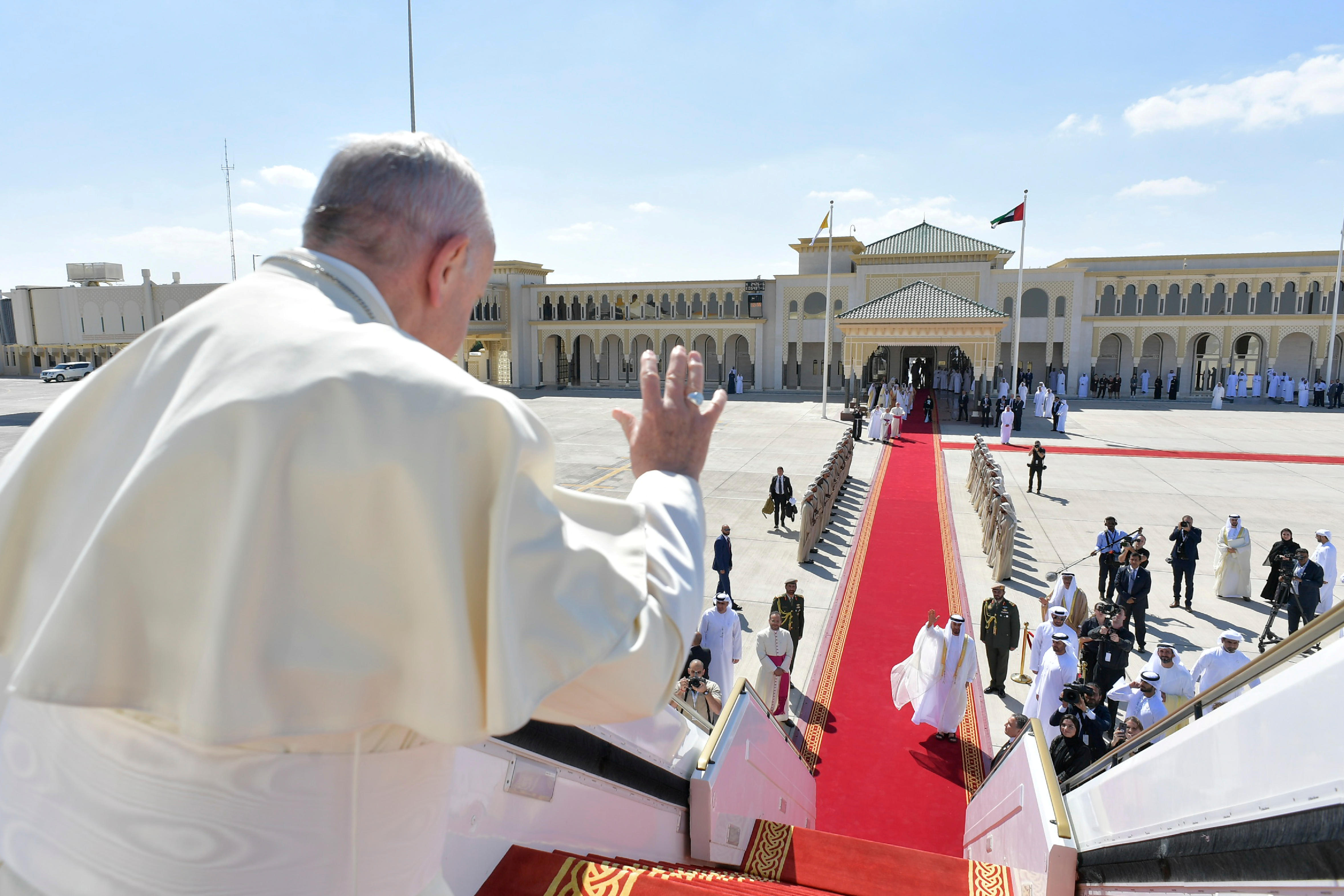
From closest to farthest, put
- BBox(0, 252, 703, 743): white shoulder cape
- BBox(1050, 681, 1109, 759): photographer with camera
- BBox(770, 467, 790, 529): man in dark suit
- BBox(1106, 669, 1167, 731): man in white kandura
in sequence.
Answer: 1. BBox(0, 252, 703, 743): white shoulder cape
2. BBox(1050, 681, 1109, 759): photographer with camera
3. BBox(1106, 669, 1167, 731): man in white kandura
4. BBox(770, 467, 790, 529): man in dark suit

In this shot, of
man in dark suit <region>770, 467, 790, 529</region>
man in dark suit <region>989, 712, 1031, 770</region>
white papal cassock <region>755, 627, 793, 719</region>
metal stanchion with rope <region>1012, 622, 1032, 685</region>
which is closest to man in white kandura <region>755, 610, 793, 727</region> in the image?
white papal cassock <region>755, 627, 793, 719</region>

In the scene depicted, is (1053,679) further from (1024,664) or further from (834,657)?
(834,657)

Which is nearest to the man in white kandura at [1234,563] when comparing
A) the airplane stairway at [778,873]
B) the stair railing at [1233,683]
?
the stair railing at [1233,683]

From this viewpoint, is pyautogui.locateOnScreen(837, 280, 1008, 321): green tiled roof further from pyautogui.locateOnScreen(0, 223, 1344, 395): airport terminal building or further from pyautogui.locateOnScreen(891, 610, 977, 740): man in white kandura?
pyautogui.locateOnScreen(891, 610, 977, 740): man in white kandura

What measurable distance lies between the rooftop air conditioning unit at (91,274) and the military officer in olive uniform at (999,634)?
5619cm

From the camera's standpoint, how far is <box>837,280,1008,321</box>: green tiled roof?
1148 inches

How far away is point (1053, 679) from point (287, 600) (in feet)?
Answer: 24.1

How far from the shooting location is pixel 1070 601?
27.9 feet

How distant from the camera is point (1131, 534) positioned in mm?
11094

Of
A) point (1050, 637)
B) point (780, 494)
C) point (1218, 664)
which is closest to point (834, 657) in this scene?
point (1050, 637)

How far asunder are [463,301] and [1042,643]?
7731 mm

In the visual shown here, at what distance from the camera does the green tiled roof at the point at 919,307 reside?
1148 inches

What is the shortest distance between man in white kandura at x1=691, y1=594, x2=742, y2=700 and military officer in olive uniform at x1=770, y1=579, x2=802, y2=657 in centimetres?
56

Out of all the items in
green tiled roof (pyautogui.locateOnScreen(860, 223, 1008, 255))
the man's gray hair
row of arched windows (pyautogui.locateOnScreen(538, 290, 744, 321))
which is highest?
green tiled roof (pyautogui.locateOnScreen(860, 223, 1008, 255))
